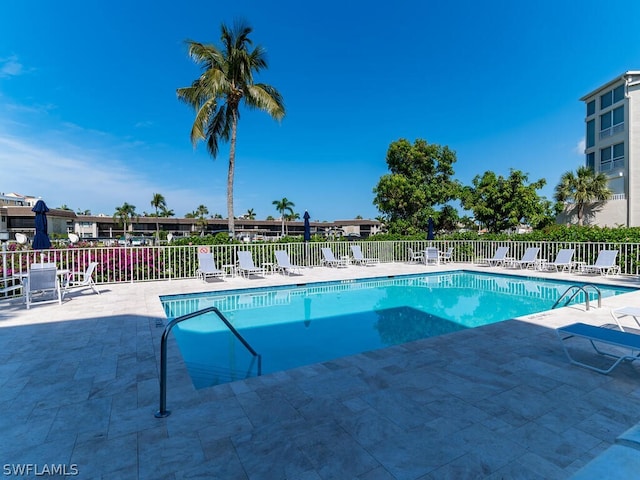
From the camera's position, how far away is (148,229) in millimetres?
56562

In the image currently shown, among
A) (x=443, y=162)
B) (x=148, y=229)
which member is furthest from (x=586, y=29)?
(x=148, y=229)

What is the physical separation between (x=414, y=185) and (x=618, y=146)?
17110mm

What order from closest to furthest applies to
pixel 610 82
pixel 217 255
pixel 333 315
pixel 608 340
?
pixel 608 340
pixel 333 315
pixel 217 255
pixel 610 82

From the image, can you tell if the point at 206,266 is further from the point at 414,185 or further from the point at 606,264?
the point at 414,185

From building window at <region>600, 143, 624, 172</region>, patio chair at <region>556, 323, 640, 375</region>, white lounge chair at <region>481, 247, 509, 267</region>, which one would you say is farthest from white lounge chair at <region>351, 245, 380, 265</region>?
building window at <region>600, 143, 624, 172</region>

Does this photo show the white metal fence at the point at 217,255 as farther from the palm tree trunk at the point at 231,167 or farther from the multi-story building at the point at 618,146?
the multi-story building at the point at 618,146

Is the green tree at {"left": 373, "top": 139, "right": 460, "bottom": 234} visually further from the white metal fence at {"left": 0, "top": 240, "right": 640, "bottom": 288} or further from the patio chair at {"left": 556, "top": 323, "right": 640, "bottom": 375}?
the patio chair at {"left": 556, "top": 323, "right": 640, "bottom": 375}

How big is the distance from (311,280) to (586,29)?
15.7 meters

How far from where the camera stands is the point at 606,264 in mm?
10688

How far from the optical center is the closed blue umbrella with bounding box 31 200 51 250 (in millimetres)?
8031

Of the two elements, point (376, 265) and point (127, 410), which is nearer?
point (127, 410)

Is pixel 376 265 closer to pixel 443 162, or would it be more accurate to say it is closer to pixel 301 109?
pixel 443 162

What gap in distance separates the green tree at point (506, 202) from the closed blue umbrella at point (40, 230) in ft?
71.1

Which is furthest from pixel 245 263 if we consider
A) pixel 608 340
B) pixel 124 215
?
pixel 124 215
